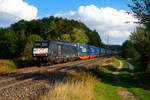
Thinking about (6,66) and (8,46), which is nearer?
(6,66)

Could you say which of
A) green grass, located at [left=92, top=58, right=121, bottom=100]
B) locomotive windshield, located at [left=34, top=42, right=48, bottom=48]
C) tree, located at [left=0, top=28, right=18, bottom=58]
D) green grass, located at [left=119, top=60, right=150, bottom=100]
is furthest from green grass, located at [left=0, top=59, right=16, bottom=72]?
tree, located at [left=0, top=28, right=18, bottom=58]

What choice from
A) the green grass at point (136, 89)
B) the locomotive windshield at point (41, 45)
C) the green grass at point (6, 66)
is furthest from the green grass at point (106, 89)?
the green grass at point (6, 66)

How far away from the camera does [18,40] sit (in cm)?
4694

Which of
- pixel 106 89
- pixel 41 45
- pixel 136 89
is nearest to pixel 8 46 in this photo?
pixel 41 45

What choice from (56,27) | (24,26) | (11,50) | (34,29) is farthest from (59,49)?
(24,26)

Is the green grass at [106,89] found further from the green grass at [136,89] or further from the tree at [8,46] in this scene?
the tree at [8,46]

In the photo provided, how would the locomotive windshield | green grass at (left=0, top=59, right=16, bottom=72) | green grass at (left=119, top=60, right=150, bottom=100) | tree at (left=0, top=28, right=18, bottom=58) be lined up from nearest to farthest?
green grass at (left=119, top=60, right=150, bottom=100)
green grass at (left=0, top=59, right=16, bottom=72)
the locomotive windshield
tree at (left=0, top=28, right=18, bottom=58)

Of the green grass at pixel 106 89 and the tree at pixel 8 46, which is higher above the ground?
the tree at pixel 8 46

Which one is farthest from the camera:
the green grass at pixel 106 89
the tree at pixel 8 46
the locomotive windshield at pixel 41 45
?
the tree at pixel 8 46

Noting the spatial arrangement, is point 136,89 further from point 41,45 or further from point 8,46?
point 8,46

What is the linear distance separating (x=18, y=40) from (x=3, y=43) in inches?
159

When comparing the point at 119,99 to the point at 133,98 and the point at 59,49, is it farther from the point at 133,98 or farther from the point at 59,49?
the point at 59,49

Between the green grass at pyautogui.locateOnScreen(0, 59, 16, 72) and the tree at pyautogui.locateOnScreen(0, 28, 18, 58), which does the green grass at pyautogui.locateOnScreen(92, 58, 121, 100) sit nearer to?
the green grass at pyautogui.locateOnScreen(0, 59, 16, 72)

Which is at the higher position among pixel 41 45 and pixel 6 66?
pixel 41 45
